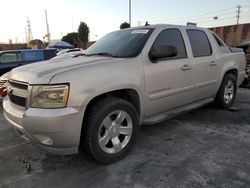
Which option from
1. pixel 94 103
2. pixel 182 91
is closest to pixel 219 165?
pixel 182 91

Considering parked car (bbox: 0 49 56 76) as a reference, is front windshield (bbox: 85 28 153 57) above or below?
above

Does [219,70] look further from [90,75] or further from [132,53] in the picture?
[90,75]

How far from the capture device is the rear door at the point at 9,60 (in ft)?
28.9

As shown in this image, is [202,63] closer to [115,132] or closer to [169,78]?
[169,78]

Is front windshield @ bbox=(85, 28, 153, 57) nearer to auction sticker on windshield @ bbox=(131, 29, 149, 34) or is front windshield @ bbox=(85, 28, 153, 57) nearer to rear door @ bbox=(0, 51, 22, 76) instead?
auction sticker on windshield @ bbox=(131, 29, 149, 34)

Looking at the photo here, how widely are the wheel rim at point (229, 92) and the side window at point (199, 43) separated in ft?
3.73

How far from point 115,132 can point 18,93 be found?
1.29 metres

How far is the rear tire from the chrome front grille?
12.9 feet

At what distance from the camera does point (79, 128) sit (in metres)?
2.87

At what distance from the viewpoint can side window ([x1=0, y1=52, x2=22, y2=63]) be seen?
900 cm

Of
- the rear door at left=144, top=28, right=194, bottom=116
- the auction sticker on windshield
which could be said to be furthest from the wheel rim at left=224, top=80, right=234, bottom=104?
the auction sticker on windshield

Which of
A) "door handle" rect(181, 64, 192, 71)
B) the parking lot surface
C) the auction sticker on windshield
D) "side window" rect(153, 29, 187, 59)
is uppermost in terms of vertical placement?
the auction sticker on windshield

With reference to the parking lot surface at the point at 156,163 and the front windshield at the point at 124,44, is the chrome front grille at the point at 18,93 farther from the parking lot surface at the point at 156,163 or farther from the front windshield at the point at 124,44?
the front windshield at the point at 124,44

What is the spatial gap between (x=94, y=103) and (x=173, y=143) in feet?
4.96
